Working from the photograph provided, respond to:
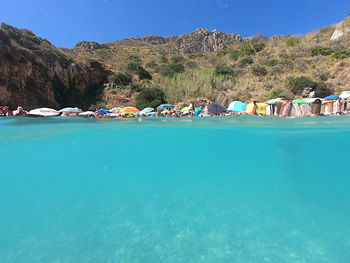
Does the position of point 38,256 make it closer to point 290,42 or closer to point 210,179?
point 210,179

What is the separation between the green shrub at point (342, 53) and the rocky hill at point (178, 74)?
11 cm

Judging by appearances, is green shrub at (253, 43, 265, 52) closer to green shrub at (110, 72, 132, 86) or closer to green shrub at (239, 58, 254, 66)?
green shrub at (239, 58, 254, 66)

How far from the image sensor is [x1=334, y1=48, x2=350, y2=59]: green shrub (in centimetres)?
2616

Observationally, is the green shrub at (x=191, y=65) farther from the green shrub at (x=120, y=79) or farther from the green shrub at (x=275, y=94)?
the green shrub at (x=275, y=94)

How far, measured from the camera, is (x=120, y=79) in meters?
27.7

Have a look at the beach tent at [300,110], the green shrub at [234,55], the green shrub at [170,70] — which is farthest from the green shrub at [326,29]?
the beach tent at [300,110]

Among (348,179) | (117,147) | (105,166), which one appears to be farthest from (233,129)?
(105,166)

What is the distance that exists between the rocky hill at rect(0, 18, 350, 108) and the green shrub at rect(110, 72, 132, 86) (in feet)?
0.47

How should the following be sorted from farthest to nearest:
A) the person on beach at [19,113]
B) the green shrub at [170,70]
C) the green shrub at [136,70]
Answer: the green shrub at [170,70] < the green shrub at [136,70] < the person on beach at [19,113]

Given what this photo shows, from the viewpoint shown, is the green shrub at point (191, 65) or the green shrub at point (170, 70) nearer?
the green shrub at point (170, 70)

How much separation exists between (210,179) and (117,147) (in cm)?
542

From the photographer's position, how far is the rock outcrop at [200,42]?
49.8 metres

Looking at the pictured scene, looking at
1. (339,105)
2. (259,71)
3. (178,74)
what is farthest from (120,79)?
(339,105)

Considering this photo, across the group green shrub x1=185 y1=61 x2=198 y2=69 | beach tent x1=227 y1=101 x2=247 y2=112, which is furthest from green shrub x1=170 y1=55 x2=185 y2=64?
beach tent x1=227 y1=101 x2=247 y2=112
